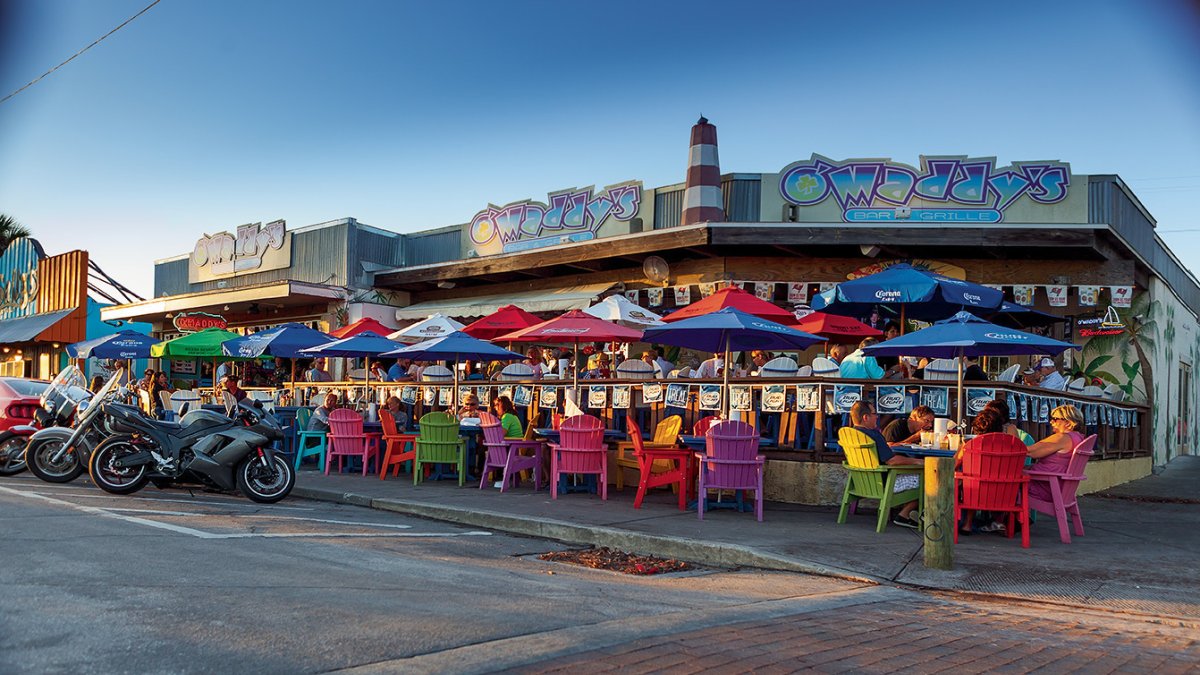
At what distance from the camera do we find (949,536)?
7.69 meters

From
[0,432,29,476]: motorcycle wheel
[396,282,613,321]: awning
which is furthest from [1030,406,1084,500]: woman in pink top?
[0,432,29,476]: motorcycle wheel

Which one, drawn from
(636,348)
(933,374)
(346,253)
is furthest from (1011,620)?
(346,253)

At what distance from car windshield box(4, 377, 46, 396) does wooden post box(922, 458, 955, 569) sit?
13524mm

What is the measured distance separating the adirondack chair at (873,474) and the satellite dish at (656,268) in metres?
9.48

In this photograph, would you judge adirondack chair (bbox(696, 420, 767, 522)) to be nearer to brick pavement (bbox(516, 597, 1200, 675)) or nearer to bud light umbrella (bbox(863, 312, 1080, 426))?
bud light umbrella (bbox(863, 312, 1080, 426))

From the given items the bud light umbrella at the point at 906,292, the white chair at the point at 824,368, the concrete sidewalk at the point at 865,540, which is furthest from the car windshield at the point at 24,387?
the bud light umbrella at the point at 906,292

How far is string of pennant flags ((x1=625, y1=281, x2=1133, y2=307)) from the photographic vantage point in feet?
55.4

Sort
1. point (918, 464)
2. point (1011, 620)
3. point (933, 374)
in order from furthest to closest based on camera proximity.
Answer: point (933, 374), point (918, 464), point (1011, 620)

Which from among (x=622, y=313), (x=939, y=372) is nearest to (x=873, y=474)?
(x=939, y=372)

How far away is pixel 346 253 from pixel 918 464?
17.7 m

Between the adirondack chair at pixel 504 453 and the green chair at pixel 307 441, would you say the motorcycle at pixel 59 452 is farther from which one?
the adirondack chair at pixel 504 453

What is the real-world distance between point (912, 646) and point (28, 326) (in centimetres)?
3704

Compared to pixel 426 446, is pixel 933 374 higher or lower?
higher

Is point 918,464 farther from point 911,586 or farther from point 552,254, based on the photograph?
point 552,254
